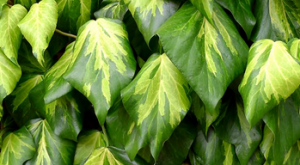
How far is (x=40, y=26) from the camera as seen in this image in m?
0.81

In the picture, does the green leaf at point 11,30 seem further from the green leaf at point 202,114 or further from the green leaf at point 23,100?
the green leaf at point 202,114

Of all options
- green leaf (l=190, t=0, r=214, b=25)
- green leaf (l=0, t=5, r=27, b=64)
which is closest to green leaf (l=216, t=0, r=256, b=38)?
green leaf (l=190, t=0, r=214, b=25)

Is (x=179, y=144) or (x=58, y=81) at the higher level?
(x=58, y=81)

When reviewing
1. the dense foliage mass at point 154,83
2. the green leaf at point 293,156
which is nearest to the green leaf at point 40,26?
the dense foliage mass at point 154,83

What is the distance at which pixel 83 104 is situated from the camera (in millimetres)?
898

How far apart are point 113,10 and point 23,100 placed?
0.33m

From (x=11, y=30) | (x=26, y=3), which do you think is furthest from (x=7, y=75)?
(x=26, y=3)

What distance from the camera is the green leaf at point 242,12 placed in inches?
30.5

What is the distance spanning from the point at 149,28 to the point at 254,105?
0.27 metres

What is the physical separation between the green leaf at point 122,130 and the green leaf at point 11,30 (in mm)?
260

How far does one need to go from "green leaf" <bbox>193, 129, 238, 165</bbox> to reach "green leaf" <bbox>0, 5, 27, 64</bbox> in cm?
49

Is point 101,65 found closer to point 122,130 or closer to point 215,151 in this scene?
point 122,130

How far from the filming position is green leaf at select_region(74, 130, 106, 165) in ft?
2.93

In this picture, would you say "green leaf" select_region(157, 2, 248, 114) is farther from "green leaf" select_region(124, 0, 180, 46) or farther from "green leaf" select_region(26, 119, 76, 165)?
"green leaf" select_region(26, 119, 76, 165)
